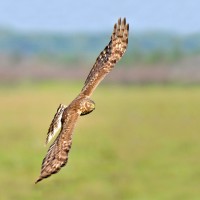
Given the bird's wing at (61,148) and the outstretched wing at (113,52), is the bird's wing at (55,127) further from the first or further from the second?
the outstretched wing at (113,52)

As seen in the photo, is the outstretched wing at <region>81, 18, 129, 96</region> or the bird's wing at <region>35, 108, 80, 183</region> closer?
the bird's wing at <region>35, 108, 80, 183</region>

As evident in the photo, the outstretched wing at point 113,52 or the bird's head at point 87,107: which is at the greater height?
the outstretched wing at point 113,52

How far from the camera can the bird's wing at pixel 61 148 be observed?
6.82 m

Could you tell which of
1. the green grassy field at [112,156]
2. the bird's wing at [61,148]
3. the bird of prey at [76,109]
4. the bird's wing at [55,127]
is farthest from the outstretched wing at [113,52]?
the green grassy field at [112,156]

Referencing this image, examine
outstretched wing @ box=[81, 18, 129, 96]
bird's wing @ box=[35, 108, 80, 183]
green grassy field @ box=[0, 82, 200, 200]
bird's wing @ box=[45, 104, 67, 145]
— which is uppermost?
green grassy field @ box=[0, 82, 200, 200]

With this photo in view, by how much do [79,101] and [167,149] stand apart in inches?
1191

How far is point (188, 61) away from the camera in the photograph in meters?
122

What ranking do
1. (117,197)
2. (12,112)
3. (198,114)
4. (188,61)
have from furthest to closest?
(188,61), (12,112), (198,114), (117,197)

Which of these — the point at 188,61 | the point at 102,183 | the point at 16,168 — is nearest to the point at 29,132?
the point at 16,168

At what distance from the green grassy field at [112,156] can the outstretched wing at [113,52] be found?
1698 centimetres

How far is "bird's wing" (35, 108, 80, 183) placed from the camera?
6820 millimetres

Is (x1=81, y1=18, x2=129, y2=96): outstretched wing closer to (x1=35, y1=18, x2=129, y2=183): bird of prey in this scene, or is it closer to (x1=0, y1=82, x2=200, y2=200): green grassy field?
(x1=35, y1=18, x2=129, y2=183): bird of prey

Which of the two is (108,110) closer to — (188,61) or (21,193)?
(21,193)

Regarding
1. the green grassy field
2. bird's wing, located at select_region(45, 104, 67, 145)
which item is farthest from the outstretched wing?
the green grassy field
